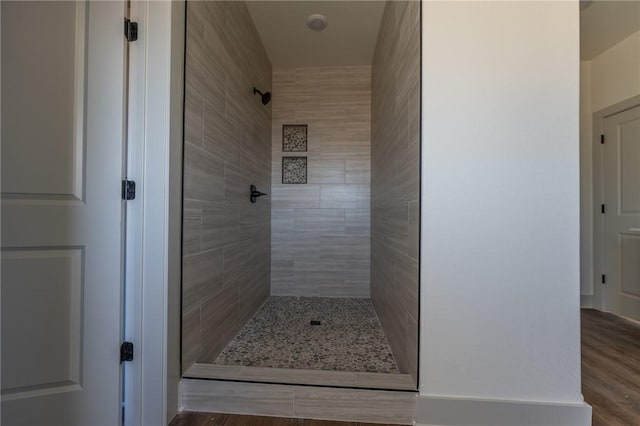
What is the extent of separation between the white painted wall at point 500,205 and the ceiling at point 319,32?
1.29 m

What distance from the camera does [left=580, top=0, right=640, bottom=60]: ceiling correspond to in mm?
2330

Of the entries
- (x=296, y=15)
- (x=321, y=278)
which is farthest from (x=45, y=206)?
(x=321, y=278)

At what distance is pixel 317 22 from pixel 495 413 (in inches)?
107

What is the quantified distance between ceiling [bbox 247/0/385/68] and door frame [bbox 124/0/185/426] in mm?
1301

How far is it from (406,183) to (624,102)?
2841 mm

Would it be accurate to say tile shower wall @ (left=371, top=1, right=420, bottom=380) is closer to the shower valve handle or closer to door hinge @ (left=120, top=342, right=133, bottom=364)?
the shower valve handle

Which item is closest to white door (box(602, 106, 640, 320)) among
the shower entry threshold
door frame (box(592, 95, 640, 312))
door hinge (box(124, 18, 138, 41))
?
door frame (box(592, 95, 640, 312))

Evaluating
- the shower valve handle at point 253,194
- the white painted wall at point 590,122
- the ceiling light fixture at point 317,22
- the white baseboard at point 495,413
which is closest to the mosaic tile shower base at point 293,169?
the shower valve handle at point 253,194

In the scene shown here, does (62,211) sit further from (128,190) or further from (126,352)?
(126,352)

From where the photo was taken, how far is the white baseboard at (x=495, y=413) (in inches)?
46.4

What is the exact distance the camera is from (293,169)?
10.3 ft

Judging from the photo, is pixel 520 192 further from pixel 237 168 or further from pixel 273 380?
pixel 237 168

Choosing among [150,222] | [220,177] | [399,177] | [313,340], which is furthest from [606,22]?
[150,222]

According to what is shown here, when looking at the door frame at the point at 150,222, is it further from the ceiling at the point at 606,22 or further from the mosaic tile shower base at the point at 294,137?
the ceiling at the point at 606,22
